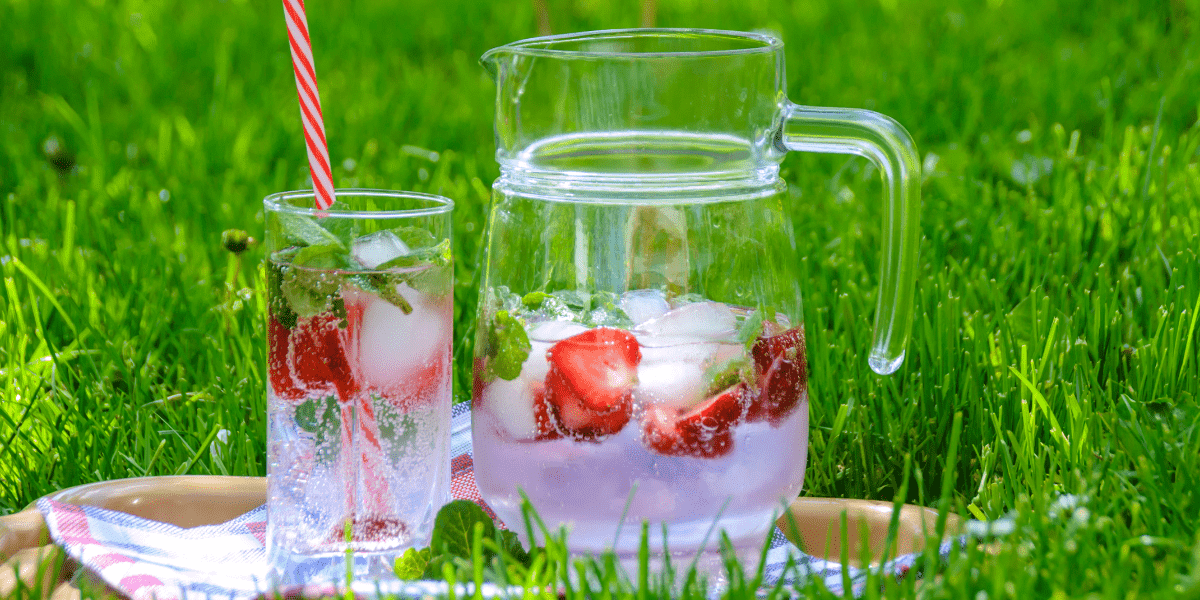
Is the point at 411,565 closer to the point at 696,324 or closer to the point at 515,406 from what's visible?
the point at 515,406

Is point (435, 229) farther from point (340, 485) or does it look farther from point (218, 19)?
point (218, 19)

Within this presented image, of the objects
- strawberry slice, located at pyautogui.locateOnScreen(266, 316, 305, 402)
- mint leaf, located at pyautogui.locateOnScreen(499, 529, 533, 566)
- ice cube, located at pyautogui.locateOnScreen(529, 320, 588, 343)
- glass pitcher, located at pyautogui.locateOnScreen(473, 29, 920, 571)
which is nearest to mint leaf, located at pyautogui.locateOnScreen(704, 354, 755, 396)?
glass pitcher, located at pyautogui.locateOnScreen(473, 29, 920, 571)

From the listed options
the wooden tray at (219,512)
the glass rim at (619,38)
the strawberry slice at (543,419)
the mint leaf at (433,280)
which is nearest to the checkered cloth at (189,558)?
the wooden tray at (219,512)

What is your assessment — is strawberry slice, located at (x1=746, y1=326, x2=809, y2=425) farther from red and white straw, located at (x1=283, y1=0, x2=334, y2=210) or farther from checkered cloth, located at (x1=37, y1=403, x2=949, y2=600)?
red and white straw, located at (x1=283, y1=0, x2=334, y2=210)

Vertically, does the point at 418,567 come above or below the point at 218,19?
below

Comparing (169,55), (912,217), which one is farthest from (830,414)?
(169,55)

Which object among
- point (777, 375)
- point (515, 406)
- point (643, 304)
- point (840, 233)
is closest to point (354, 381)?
point (515, 406)
